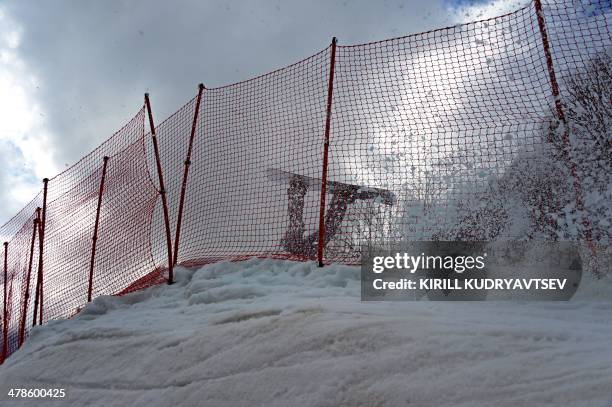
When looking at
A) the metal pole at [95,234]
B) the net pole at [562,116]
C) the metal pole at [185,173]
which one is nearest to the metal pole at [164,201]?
the metal pole at [185,173]

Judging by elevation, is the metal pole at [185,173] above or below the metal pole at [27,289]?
above

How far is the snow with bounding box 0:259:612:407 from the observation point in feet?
7.59

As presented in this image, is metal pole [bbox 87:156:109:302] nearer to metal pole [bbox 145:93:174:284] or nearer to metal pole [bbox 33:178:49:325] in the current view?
metal pole [bbox 33:178:49:325]

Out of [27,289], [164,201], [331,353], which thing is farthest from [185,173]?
[331,353]

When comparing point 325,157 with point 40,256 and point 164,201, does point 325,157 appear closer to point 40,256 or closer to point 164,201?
point 164,201

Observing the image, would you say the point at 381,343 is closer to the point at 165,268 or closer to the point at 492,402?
the point at 492,402

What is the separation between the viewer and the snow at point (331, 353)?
231 centimetres

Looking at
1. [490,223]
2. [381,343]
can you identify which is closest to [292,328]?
[381,343]

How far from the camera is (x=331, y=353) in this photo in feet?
9.41

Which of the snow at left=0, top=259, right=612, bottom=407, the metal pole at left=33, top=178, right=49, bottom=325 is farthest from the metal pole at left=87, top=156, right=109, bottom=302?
the snow at left=0, top=259, right=612, bottom=407

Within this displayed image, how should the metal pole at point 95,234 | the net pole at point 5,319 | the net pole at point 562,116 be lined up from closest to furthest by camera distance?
1. the net pole at point 562,116
2. the metal pole at point 95,234
3. the net pole at point 5,319

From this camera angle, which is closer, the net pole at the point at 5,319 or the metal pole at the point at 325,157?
the metal pole at the point at 325,157

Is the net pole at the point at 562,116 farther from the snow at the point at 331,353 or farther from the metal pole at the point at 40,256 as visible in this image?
the metal pole at the point at 40,256

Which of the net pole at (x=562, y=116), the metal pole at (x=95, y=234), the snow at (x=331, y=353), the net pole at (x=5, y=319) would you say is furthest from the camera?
the net pole at (x=5, y=319)
